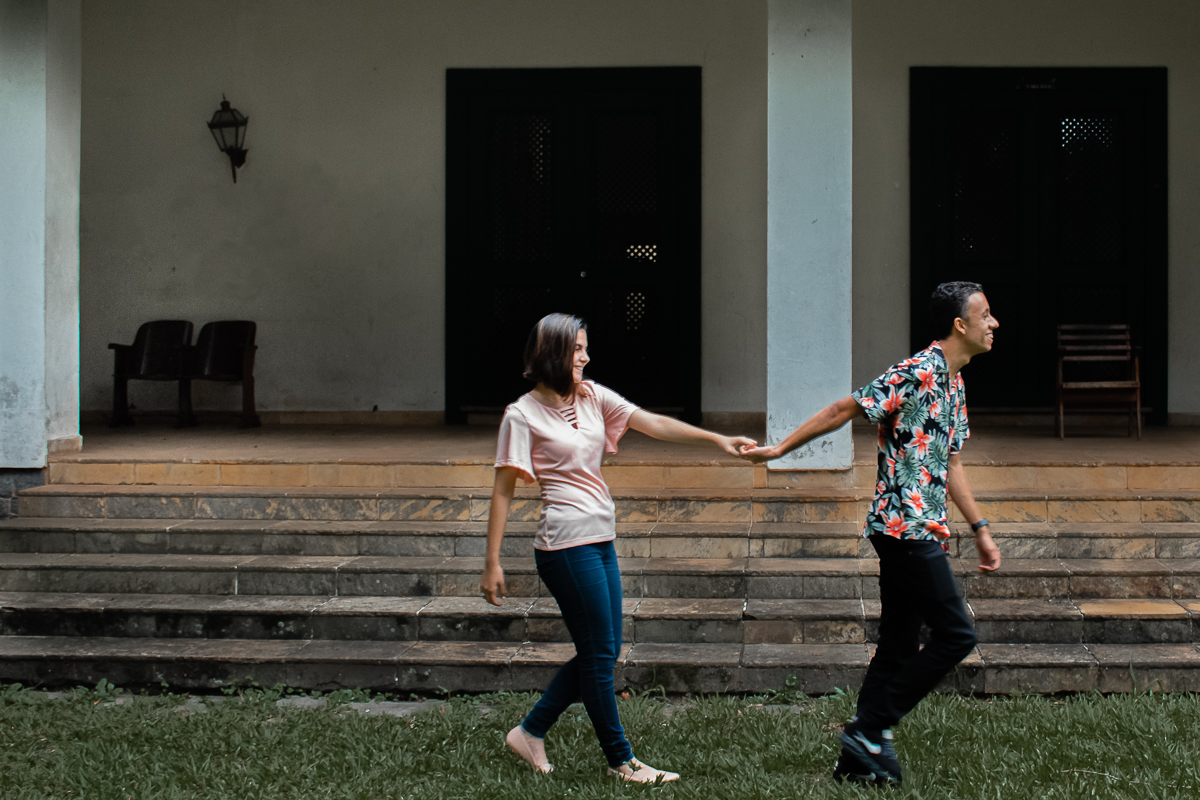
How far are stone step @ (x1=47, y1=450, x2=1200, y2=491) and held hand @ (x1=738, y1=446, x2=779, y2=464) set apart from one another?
2.43m

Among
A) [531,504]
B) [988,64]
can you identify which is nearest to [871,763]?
[531,504]

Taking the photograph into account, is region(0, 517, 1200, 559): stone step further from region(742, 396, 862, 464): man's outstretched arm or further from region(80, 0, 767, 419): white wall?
region(80, 0, 767, 419): white wall

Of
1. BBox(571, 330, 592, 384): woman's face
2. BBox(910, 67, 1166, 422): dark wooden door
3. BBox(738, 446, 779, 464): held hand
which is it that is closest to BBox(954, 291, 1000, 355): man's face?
BBox(738, 446, 779, 464): held hand

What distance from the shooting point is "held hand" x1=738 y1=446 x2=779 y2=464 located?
3644 millimetres

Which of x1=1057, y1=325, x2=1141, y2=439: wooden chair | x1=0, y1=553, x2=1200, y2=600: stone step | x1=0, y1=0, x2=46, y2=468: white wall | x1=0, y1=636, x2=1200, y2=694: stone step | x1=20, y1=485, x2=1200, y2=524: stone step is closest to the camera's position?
x1=0, y1=636, x2=1200, y2=694: stone step

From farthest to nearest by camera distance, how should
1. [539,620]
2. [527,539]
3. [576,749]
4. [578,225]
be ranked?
[578,225]
[527,539]
[539,620]
[576,749]

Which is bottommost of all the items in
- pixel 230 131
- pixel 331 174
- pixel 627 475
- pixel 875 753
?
pixel 875 753

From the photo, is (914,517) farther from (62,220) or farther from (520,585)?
(62,220)

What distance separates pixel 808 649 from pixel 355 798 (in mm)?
2181

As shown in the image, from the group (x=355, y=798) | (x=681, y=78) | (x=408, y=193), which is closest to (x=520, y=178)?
(x=408, y=193)

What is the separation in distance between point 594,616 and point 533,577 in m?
1.97

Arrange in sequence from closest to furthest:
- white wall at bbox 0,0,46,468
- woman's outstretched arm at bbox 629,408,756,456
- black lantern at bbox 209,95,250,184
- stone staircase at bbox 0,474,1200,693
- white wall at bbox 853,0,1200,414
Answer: woman's outstretched arm at bbox 629,408,756,456
stone staircase at bbox 0,474,1200,693
white wall at bbox 0,0,46,468
white wall at bbox 853,0,1200,414
black lantern at bbox 209,95,250,184

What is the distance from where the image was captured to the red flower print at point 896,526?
3.34m

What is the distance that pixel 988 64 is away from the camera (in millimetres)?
8766
